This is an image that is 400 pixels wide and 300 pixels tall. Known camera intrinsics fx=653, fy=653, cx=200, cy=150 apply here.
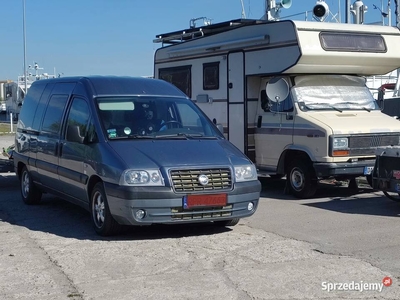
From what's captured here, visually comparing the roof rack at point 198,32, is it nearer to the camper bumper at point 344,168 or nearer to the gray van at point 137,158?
the camper bumper at point 344,168

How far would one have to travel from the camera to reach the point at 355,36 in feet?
38.8

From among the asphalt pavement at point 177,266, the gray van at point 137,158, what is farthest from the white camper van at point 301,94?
the gray van at point 137,158

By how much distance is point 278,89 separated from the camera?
11641 millimetres

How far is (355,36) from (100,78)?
506 cm

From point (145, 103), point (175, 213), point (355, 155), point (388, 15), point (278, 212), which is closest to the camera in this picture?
point (175, 213)

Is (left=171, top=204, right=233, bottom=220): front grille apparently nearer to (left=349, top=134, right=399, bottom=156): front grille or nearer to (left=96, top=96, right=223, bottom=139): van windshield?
(left=96, top=96, right=223, bottom=139): van windshield

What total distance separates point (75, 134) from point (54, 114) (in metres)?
1.42

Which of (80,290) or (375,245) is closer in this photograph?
(80,290)

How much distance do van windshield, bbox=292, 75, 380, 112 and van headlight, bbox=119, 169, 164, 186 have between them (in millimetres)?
4610

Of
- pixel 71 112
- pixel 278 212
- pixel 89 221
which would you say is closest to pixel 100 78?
pixel 71 112

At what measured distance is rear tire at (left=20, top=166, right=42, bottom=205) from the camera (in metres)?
10.8

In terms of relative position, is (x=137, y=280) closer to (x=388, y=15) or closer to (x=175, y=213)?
(x=175, y=213)

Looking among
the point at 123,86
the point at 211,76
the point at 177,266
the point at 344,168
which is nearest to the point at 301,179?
the point at 344,168

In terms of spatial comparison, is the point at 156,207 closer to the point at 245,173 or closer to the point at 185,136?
the point at 245,173
